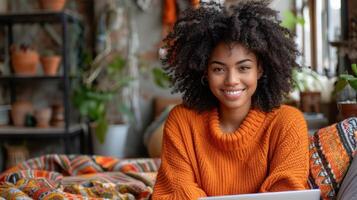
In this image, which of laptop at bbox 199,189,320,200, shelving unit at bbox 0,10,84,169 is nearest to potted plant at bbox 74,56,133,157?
shelving unit at bbox 0,10,84,169

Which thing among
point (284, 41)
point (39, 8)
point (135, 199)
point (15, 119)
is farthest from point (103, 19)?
point (284, 41)

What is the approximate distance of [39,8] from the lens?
4.49 metres

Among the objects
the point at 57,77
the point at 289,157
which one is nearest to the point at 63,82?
the point at 57,77

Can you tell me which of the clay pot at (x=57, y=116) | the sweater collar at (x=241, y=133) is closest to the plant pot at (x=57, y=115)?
the clay pot at (x=57, y=116)

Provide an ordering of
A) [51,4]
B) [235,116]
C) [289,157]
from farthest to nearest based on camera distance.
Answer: [51,4], [235,116], [289,157]

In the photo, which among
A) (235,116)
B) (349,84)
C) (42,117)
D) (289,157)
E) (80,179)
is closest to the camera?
(289,157)

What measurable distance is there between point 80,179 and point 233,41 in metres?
1.04

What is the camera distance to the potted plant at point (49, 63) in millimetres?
4250

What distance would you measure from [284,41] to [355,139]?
0.33m

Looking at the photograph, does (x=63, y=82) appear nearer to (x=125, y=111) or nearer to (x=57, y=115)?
(x=57, y=115)

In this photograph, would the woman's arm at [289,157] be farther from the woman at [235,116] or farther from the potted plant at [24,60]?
the potted plant at [24,60]

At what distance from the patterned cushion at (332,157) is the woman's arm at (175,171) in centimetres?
31

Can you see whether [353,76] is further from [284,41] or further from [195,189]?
[195,189]

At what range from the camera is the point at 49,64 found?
14.0 ft
